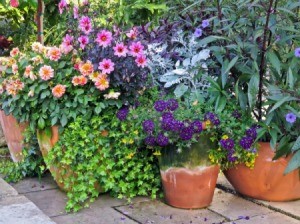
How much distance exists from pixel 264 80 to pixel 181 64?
24.8 inches

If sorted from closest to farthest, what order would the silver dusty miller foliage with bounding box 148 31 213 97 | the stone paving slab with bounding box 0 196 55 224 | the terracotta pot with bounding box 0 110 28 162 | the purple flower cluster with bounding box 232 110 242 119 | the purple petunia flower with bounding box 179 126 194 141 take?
the stone paving slab with bounding box 0 196 55 224 → the purple petunia flower with bounding box 179 126 194 141 → the purple flower cluster with bounding box 232 110 242 119 → the silver dusty miller foliage with bounding box 148 31 213 97 → the terracotta pot with bounding box 0 110 28 162

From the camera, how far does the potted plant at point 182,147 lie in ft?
10.1

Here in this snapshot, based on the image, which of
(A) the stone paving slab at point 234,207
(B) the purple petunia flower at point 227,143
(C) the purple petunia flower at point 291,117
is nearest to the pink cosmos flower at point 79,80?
(B) the purple petunia flower at point 227,143

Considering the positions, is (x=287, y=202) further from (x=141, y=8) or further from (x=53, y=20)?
(x=53, y=20)

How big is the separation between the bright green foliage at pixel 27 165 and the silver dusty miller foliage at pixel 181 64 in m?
1.02

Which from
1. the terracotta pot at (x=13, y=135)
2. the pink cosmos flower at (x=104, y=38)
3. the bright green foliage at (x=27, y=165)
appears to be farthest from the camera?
the terracotta pot at (x=13, y=135)

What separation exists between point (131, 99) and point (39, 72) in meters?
0.62

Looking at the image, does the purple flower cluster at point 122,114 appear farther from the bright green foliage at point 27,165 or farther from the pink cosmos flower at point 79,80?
the bright green foliage at point 27,165

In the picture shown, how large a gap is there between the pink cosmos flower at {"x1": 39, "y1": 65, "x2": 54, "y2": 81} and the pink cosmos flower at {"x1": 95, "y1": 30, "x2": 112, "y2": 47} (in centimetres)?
37

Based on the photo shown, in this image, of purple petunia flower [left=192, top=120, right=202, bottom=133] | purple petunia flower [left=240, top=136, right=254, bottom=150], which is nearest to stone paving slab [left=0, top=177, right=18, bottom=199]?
purple petunia flower [left=192, top=120, right=202, bottom=133]

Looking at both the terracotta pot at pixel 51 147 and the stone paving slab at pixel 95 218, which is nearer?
the stone paving slab at pixel 95 218

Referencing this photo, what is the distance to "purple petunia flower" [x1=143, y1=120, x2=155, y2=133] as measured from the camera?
3090mm

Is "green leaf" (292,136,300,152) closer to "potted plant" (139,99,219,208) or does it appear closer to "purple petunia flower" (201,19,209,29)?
"potted plant" (139,99,219,208)

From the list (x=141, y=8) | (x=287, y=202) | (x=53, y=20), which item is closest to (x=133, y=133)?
(x=287, y=202)
